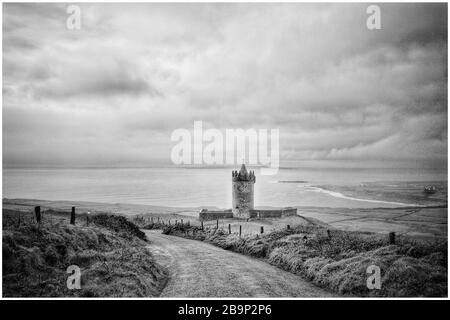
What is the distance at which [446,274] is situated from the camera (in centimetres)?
1039

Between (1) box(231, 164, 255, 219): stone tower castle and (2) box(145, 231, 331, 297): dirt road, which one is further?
(1) box(231, 164, 255, 219): stone tower castle

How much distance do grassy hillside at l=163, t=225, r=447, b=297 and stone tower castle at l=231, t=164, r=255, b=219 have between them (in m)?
21.7

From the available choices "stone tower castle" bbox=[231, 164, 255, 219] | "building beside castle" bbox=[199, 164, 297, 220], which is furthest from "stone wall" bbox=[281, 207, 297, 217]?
"stone tower castle" bbox=[231, 164, 255, 219]

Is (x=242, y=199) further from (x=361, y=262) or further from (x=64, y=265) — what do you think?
(x=64, y=265)

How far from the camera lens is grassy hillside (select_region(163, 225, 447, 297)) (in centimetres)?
1007

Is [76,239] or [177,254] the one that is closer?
[76,239]

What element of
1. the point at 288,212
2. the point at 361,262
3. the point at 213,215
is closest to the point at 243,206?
the point at 213,215

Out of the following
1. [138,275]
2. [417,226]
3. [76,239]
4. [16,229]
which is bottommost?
[417,226]

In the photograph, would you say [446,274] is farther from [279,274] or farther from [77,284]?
[77,284]

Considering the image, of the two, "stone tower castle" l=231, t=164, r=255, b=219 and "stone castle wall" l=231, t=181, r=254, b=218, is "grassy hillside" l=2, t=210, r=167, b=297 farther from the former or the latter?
"stone tower castle" l=231, t=164, r=255, b=219

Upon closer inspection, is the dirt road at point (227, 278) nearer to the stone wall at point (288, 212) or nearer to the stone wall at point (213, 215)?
the stone wall at point (213, 215)

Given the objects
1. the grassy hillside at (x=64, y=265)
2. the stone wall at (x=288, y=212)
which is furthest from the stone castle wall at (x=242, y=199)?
the grassy hillside at (x=64, y=265)
